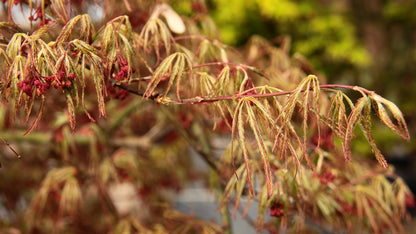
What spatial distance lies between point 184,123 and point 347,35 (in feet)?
8.80

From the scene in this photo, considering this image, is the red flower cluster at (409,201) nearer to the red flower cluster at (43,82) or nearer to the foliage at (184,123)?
the foliage at (184,123)

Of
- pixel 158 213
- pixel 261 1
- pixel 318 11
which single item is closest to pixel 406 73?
pixel 318 11

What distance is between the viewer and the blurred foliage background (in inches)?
151

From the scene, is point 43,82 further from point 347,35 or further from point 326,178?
point 347,35

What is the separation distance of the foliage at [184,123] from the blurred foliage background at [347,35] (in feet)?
5.48

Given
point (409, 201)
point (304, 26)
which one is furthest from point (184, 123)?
point (304, 26)

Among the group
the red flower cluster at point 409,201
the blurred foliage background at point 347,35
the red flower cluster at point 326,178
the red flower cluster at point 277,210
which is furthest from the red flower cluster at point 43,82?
the blurred foliage background at point 347,35

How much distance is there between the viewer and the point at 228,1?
12.1ft

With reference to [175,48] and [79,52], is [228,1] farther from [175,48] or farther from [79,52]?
[79,52]

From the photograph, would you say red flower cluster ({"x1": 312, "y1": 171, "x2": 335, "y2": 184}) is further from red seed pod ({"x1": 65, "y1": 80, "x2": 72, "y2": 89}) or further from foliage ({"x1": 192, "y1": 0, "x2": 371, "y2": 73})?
foliage ({"x1": 192, "y1": 0, "x2": 371, "y2": 73})

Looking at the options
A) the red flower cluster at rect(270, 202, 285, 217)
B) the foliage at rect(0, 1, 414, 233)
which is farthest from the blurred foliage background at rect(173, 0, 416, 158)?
the red flower cluster at rect(270, 202, 285, 217)

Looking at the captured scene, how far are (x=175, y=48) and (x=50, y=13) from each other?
14.1 inches

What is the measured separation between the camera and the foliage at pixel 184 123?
30.1 inches

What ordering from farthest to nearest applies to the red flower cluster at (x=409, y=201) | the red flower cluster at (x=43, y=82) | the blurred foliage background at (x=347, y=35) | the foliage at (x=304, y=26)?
the blurred foliage background at (x=347, y=35)
the foliage at (x=304, y=26)
the red flower cluster at (x=409, y=201)
the red flower cluster at (x=43, y=82)
